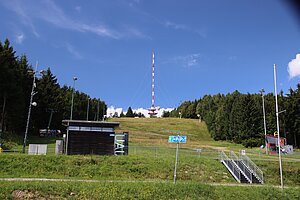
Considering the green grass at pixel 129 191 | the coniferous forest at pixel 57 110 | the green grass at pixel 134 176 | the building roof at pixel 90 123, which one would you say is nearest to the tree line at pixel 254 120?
the coniferous forest at pixel 57 110

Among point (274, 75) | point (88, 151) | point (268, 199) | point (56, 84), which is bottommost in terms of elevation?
point (268, 199)

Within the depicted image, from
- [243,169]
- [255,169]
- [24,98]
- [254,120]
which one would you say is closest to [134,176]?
[243,169]

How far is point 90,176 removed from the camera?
23.4 m

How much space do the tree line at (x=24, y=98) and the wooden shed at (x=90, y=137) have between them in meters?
8.72

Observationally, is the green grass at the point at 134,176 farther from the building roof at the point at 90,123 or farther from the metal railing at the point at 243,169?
the building roof at the point at 90,123

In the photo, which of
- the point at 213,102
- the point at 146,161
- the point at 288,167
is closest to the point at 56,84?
the point at 146,161

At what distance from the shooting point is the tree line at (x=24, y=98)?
159 ft

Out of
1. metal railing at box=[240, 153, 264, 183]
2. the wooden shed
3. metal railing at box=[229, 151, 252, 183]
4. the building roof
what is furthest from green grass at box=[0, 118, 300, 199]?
the building roof

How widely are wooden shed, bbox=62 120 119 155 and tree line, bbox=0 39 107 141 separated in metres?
8.72

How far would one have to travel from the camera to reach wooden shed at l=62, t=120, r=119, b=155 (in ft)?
100

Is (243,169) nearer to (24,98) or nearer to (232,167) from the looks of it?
(232,167)

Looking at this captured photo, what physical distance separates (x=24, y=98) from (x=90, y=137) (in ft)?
114

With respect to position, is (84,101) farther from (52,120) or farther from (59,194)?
(59,194)

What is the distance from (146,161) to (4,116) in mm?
33664
